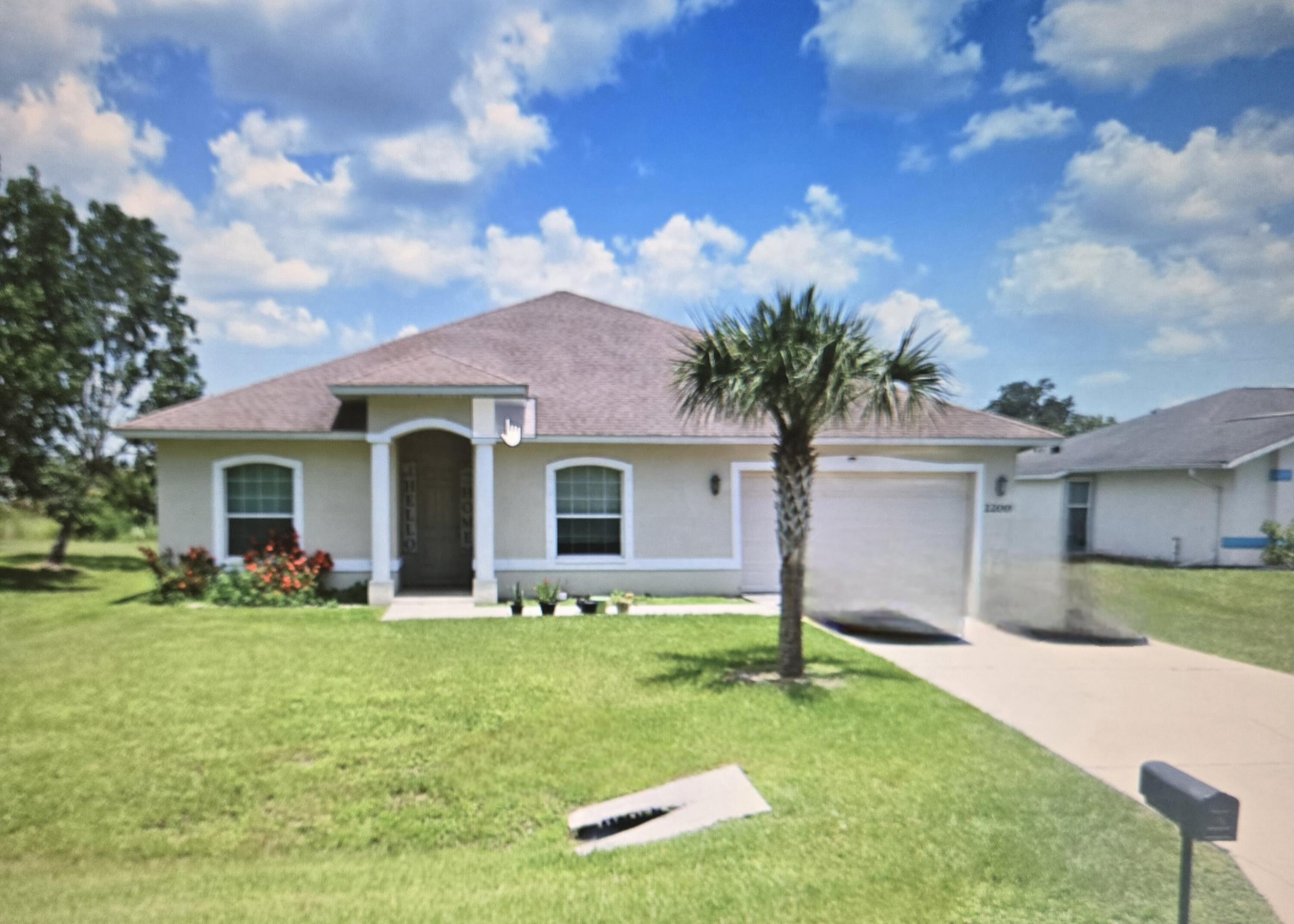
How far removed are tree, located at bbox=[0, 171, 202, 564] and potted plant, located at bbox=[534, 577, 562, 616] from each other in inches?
223

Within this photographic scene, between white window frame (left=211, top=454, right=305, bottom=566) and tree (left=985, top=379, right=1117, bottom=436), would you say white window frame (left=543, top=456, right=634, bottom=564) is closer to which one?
white window frame (left=211, top=454, right=305, bottom=566)

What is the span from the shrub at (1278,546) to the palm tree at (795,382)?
127 inches

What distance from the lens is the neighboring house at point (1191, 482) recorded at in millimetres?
2174

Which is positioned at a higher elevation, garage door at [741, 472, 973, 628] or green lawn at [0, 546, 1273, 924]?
garage door at [741, 472, 973, 628]

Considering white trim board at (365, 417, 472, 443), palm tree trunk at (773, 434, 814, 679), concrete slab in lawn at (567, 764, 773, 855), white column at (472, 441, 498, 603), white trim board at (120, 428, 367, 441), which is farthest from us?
white column at (472, 441, 498, 603)

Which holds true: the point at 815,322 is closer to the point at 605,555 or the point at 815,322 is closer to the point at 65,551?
the point at 605,555

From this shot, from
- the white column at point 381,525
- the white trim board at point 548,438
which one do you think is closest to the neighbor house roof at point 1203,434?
the white trim board at point 548,438

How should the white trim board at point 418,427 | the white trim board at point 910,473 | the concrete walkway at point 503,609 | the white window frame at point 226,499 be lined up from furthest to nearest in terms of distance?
1. the white window frame at point 226,499
2. the white trim board at point 418,427
3. the concrete walkway at point 503,609
4. the white trim board at point 910,473

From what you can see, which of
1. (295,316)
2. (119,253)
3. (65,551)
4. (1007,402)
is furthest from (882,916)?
(65,551)

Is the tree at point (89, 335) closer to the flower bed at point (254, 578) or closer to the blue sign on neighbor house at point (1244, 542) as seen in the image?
the flower bed at point (254, 578)

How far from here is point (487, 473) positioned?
12117 millimetres

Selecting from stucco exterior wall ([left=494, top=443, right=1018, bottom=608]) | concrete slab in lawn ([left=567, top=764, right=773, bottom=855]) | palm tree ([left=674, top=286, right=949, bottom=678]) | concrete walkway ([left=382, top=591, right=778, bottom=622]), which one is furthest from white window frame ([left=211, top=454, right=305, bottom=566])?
concrete slab in lawn ([left=567, top=764, right=773, bottom=855])

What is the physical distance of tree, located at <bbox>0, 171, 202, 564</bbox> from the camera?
4.55 meters

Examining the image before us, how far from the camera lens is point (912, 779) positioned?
4.66m
